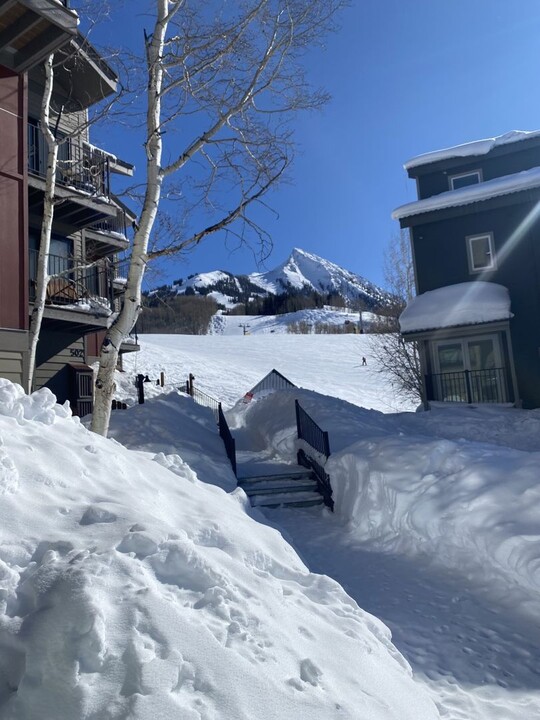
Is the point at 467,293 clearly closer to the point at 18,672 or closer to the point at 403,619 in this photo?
the point at 403,619

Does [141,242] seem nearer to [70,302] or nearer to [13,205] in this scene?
[13,205]

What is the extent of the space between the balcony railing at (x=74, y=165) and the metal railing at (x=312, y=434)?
7.56m

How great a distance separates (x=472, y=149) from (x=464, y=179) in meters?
1.03

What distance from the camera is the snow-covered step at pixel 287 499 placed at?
951 cm

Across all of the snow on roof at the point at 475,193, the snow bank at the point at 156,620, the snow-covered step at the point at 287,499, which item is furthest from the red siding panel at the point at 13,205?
the snow on roof at the point at 475,193

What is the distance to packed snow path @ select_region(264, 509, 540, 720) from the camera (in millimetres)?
3861

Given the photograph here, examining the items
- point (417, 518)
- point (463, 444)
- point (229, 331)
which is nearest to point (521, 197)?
point (463, 444)

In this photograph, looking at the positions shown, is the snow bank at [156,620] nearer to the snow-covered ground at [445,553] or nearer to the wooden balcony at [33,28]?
the snow-covered ground at [445,553]

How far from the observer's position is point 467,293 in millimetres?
16922

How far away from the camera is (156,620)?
2678 mm

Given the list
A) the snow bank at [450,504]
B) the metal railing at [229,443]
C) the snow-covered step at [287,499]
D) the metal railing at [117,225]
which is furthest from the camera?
the metal railing at [117,225]

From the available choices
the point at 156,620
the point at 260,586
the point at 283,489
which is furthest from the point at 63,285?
the point at 156,620

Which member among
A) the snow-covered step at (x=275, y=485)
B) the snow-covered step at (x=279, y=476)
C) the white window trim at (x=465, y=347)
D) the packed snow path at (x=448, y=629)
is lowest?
the packed snow path at (x=448, y=629)

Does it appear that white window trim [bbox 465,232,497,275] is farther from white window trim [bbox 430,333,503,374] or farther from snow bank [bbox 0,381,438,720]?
snow bank [bbox 0,381,438,720]
